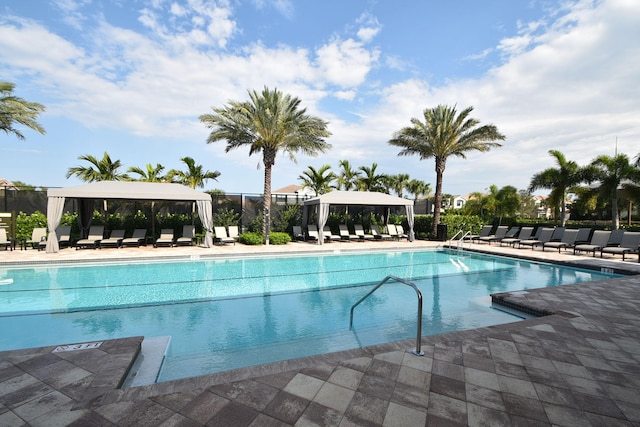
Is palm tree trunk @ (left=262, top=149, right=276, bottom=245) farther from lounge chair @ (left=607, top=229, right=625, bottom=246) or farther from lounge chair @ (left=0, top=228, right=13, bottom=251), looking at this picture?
lounge chair @ (left=607, top=229, right=625, bottom=246)

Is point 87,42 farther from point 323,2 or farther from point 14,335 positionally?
point 14,335

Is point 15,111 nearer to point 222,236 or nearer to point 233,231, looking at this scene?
point 222,236

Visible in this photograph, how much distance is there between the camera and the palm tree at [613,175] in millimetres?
15828

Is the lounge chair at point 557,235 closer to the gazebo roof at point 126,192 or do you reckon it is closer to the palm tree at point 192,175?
the gazebo roof at point 126,192

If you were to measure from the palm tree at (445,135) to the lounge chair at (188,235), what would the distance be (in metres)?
12.0

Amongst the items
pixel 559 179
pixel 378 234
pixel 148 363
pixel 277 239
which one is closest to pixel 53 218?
pixel 277 239

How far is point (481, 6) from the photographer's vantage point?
7.56 metres

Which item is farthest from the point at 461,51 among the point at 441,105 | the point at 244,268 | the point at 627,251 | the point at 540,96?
the point at 244,268

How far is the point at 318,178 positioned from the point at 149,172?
11.3m

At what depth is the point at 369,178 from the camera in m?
24.5

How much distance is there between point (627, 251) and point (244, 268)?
13268 mm

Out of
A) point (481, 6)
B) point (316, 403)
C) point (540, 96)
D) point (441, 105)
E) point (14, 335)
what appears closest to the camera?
point (316, 403)

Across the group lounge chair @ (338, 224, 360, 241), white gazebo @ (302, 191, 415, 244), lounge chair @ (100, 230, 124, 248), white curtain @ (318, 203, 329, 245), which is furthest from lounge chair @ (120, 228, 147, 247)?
lounge chair @ (338, 224, 360, 241)

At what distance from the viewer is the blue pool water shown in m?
4.43
